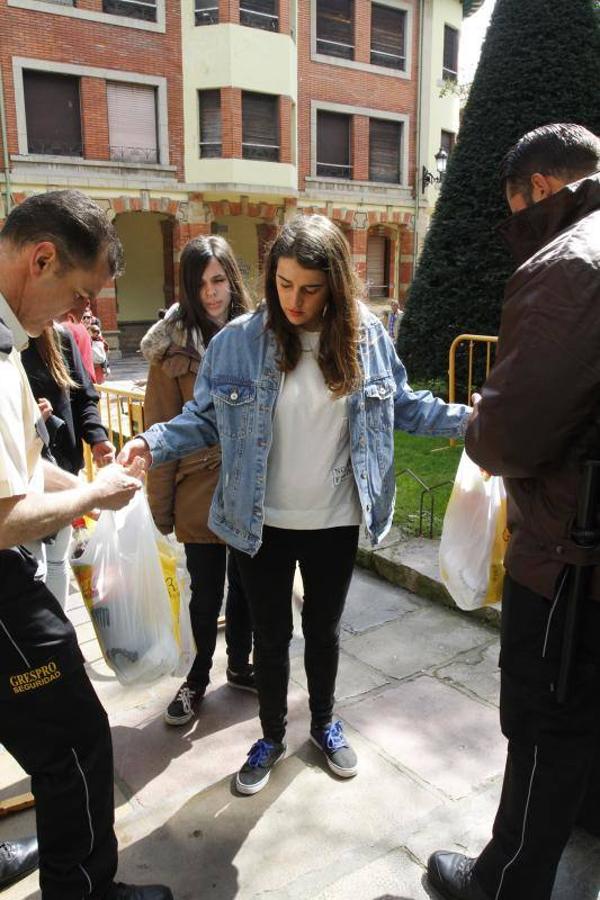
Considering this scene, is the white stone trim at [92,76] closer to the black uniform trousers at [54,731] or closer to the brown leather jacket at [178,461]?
the brown leather jacket at [178,461]

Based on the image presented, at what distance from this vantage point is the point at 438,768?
103 inches

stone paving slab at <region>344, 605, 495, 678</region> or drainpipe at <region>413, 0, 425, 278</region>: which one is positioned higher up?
drainpipe at <region>413, 0, 425, 278</region>

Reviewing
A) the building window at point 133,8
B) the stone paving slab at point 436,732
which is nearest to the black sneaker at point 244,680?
the stone paving slab at point 436,732

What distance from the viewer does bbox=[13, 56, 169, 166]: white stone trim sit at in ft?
54.2

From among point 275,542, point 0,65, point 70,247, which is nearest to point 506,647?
point 275,542

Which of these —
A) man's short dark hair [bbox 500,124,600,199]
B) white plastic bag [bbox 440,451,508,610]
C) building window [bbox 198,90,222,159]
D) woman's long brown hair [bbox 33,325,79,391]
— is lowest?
white plastic bag [bbox 440,451,508,610]

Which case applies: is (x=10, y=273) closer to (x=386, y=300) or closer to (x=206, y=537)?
(x=206, y=537)

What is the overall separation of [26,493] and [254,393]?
35.7 inches

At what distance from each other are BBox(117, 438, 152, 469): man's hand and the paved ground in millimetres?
1147

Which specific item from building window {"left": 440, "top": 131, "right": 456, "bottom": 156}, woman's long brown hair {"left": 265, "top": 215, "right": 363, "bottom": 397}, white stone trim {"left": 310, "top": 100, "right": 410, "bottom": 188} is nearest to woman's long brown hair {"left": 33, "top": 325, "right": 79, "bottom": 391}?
woman's long brown hair {"left": 265, "top": 215, "right": 363, "bottom": 397}

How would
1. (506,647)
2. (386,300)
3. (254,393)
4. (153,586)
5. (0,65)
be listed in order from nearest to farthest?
1. (506,647)
2. (254,393)
3. (153,586)
4. (0,65)
5. (386,300)

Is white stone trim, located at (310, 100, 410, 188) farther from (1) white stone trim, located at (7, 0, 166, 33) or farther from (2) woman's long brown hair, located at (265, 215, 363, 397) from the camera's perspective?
(2) woman's long brown hair, located at (265, 215, 363, 397)

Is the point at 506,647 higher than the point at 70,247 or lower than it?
lower

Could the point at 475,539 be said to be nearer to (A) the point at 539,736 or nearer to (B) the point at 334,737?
(A) the point at 539,736
